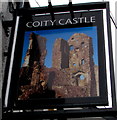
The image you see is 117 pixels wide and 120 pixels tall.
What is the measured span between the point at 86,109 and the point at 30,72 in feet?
3.73

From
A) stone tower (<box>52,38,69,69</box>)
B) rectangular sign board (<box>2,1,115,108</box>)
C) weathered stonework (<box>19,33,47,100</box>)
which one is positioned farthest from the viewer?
stone tower (<box>52,38,69,69</box>)

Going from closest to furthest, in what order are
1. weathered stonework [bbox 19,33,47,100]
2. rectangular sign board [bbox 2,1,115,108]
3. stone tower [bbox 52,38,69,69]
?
rectangular sign board [bbox 2,1,115,108] < weathered stonework [bbox 19,33,47,100] < stone tower [bbox 52,38,69,69]

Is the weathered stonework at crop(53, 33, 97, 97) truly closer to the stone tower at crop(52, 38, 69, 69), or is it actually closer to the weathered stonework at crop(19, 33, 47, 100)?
the stone tower at crop(52, 38, 69, 69)

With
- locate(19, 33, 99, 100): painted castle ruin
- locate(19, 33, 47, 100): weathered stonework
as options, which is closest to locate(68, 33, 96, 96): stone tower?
locate(19, 33, 99, 100): painted castle ruin

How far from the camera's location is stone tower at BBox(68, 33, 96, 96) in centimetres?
386

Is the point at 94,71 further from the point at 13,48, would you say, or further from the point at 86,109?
the point at 13,48

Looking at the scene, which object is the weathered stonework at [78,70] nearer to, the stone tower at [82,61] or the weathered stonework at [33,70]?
the stone tower at [82,61]

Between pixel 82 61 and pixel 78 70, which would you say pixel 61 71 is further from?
pixel 82 61

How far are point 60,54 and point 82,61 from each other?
419mm

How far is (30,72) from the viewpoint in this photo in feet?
13.4

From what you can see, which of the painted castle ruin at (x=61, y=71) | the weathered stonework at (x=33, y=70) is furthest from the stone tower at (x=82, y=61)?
→ the weathered stonework at (x=33, y=70)

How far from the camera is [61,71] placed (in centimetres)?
405

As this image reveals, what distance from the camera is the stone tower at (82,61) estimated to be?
12.7ft

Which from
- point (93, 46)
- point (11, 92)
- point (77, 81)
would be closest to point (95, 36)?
point (93, 46)
